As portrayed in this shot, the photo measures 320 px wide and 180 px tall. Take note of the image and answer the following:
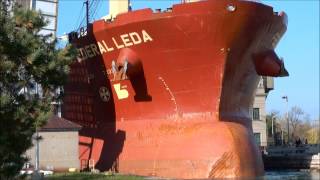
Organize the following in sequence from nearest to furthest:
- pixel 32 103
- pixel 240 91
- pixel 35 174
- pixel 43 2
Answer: pixel 32 103 < pixel 35 174 < pixel 240 91 < pixel 43 2

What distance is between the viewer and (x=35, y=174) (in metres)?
18.2

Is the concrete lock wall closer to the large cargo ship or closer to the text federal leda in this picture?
the large cargo ship

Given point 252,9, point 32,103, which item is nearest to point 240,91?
point 252,9

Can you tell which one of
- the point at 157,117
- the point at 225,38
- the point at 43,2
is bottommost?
the point at 157,117

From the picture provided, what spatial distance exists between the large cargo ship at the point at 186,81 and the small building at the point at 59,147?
1.63 metres

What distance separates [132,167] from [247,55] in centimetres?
672

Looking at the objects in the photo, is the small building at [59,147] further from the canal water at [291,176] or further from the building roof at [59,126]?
the canal water at [291,176]

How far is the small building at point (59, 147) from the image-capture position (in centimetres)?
2423

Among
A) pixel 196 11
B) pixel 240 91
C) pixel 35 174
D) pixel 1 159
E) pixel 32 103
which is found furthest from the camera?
pixel 240 91

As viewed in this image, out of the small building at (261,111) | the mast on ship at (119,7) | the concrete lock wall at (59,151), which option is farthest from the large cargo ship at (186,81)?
the small building at (261,111)

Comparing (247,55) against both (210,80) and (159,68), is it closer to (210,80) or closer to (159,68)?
(210,80)

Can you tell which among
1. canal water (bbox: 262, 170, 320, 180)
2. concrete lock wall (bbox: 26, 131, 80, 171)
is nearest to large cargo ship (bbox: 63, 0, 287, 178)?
concrete lock wall (bbox: 26, 131, 80, 171)

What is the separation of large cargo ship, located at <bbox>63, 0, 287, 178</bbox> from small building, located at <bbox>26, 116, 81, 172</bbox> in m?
1.63

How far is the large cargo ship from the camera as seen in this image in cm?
2180
